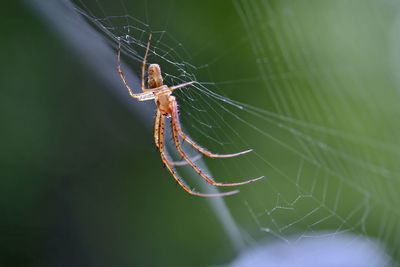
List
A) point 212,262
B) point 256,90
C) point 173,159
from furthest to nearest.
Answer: point 212,262, point 256,90, point 173,159

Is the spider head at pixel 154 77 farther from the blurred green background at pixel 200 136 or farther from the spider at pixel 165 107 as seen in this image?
the blurred green background at pixel 200 136

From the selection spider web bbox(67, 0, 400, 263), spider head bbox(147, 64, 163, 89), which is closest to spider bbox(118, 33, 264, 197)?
spider head bbox(147, 64, 163, 89)

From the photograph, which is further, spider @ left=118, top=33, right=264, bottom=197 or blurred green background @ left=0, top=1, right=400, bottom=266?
blurred green background @ left=0, top=1, right=400, bottom=266

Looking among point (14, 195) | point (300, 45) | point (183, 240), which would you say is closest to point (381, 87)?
point (300, 45)

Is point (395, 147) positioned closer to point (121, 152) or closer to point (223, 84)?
point (223, 84)

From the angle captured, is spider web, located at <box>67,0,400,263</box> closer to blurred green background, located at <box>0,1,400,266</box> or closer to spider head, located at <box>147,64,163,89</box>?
blurred green background, located at <box>0,1,400,266</box>
